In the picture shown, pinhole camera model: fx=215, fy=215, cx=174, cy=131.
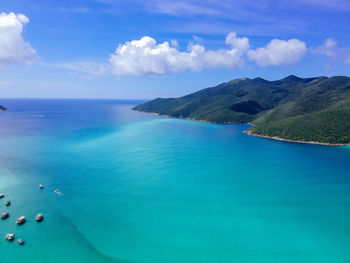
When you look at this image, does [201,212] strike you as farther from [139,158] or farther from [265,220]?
[139,158]

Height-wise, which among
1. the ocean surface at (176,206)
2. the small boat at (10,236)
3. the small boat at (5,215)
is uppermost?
the ocean surface at (176,206)

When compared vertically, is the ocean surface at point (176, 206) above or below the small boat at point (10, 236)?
above

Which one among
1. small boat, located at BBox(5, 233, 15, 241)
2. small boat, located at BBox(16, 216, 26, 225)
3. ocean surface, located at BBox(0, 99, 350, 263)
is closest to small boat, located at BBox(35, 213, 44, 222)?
ocean surface, located at BBox(0, 99, 350, 263)

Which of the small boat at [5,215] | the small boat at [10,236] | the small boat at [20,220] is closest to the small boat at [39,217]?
the small boat at [20,220]

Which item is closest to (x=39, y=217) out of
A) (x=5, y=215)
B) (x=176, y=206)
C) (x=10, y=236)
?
(x=10, y=236)

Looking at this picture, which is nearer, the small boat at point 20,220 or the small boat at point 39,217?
the small boat at point 20,220

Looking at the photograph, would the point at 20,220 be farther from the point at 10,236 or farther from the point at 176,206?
the point at 176,206

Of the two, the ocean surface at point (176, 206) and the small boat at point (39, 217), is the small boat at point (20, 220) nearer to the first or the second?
the ocean surface at point (176, 206)

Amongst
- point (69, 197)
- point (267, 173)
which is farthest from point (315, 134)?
point (69, 197)
